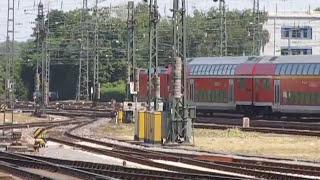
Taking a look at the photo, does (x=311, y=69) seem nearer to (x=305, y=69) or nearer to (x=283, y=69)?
(x=305, y=69)

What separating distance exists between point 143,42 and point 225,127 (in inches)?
2611

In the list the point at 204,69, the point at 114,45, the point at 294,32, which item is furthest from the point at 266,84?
the point at 294,32

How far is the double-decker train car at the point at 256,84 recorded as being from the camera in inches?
1879

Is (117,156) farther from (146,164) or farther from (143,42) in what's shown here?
(143,42)

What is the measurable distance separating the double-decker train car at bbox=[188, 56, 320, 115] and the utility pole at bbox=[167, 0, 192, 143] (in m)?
14.7

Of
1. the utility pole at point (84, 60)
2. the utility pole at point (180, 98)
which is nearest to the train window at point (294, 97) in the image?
the utility pole at point (180, 98)

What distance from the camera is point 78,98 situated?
4050 inches

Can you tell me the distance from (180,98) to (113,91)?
70.5 m

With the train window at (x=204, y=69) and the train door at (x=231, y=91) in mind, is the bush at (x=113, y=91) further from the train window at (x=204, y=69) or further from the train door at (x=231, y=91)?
the train door at (x=231, y=91)

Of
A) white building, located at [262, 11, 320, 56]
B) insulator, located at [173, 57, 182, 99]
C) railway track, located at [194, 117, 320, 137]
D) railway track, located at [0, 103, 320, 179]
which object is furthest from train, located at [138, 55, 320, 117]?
white building, located at [262, 11, 320, 56]

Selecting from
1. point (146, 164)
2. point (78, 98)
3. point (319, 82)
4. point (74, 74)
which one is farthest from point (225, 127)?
point (74, 74)

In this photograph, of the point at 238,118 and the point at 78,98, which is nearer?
the point at 238,118

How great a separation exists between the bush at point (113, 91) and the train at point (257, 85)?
4266 centimetres

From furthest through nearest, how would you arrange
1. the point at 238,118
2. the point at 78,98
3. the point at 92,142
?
the point at 78,98
the point at 238,118
the point at 92,142
